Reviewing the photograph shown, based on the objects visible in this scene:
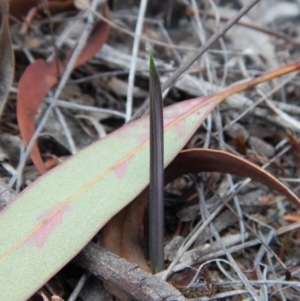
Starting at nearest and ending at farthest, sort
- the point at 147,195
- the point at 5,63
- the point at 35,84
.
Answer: the point at 147,195 < the point at 5,63 < the point at 35,84

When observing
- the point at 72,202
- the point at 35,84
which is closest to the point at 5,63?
the point at 35,84

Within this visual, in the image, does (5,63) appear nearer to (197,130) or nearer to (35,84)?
(35,84)

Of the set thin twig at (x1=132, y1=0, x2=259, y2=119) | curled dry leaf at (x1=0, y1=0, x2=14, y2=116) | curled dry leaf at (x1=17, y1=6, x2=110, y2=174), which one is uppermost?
curled dry leaf at (x1=0, y1=0, x2=14, y2=116)

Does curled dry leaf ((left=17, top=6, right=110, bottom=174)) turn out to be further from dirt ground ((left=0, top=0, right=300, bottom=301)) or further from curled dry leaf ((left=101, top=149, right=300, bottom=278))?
curled dry leaf ((left=101, top=149, right=300, bottom=278))

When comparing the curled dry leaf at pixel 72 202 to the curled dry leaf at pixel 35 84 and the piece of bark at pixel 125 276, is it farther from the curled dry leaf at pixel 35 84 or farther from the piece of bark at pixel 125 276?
the curled dry leaf at pixel 35 84

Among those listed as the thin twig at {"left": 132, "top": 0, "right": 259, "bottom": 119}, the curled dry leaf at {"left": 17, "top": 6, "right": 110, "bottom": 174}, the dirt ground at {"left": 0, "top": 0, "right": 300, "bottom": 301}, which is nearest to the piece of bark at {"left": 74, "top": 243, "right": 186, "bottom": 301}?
the dirt ground at {"left": 0, "top": 0, "right": 300, "bottom": 301}

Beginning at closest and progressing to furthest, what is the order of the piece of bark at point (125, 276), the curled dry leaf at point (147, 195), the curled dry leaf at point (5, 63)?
1. the piece of bark at point (125, 276)
2. the curled dry leaf at point (147, 195)
3. the curled dry leaf at point (5, 63)

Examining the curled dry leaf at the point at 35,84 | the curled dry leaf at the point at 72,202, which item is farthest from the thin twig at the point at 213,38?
the curled dry leaf at the point at 35,84
